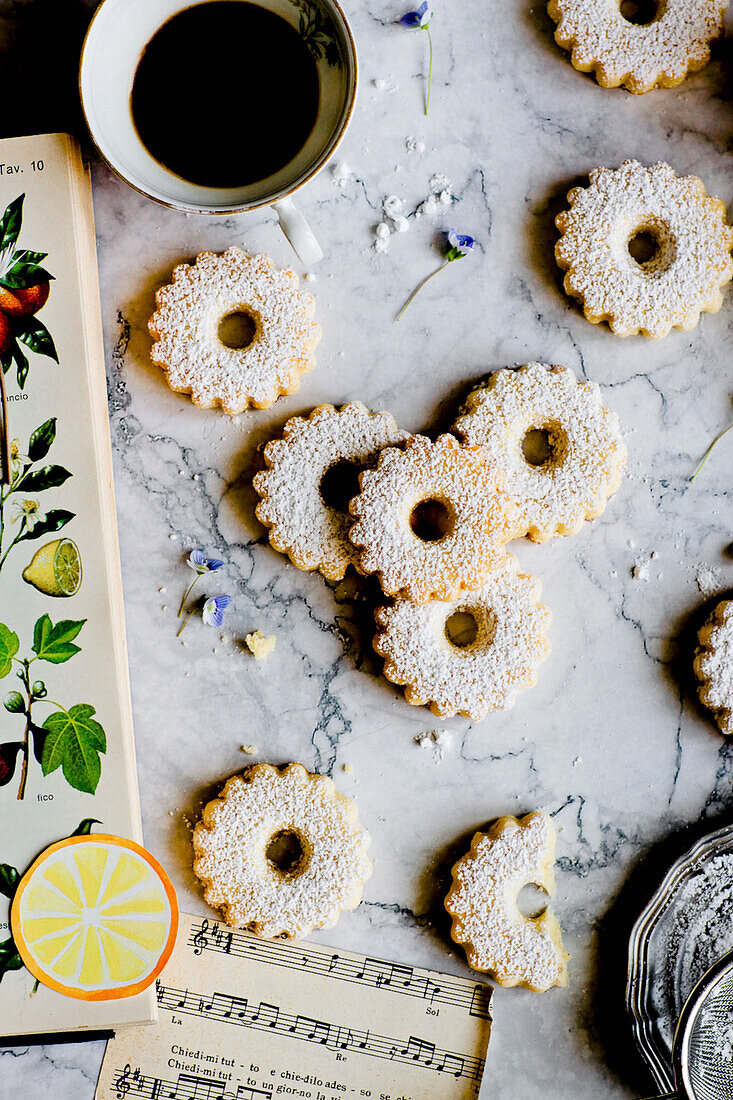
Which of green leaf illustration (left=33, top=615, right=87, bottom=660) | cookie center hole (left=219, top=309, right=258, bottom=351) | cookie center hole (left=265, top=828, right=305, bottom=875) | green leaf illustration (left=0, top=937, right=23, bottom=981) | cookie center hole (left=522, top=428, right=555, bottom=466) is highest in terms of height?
cookie center hole (left=219, top=309, right=258, bottom=351)

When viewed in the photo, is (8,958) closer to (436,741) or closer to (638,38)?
(436,741)

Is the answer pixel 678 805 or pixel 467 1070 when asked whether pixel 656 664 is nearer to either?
pixel 678 805

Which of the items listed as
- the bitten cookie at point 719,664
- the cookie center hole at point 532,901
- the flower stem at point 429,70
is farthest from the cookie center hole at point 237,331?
the cookie center hole at point 532,901

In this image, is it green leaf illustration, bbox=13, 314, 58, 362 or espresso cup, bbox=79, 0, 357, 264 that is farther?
green leaf illustration, bbox=13, 314, 58, 362

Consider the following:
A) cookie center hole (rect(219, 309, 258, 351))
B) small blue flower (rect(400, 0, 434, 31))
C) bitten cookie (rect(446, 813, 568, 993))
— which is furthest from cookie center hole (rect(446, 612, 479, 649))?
small blue flower (rect(400, 0, 434, 31))

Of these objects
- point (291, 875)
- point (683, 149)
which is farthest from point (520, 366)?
point (291, 875)

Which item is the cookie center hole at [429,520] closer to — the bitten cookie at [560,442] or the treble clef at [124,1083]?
the bitten cookie at [560,442]

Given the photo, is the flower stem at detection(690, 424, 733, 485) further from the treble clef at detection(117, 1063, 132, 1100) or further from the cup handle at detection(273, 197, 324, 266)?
the treble clef at detection(117, 1063, 132, 1100)
